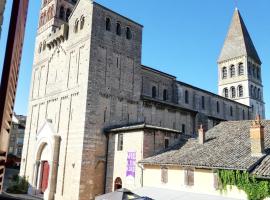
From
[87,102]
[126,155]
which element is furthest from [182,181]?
[87,102]

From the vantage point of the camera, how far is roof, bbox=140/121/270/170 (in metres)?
17.4

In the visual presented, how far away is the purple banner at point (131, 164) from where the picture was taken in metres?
23.6

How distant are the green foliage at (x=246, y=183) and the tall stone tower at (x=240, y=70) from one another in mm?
39647

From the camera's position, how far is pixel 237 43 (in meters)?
57.9

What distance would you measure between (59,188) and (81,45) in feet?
43.5

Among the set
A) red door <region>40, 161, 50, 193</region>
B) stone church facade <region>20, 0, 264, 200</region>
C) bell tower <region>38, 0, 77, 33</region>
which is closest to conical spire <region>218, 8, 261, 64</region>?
stone church facade <region>20, 0, 264, 200</region>

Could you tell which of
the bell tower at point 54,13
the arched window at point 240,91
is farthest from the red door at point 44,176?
the arched window at point 240,91

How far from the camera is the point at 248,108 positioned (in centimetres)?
5075

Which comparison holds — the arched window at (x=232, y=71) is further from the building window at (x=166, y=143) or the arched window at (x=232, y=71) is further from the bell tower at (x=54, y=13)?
the building window at (x=166, y=143)

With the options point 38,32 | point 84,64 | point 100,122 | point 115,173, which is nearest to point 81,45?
point 84,64

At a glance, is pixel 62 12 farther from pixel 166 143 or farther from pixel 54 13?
pixel 166 143

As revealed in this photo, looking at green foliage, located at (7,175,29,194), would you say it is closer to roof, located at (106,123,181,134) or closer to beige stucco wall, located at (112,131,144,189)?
beige stucco wall, located at (112,131,144,189)

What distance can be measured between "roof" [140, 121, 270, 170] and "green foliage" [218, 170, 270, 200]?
385 millimetres

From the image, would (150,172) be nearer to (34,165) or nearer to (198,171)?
(198,171)
